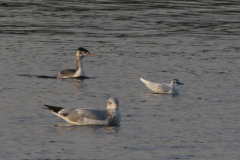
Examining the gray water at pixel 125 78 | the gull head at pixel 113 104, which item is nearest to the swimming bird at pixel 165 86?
the gray water at pixel 125 78

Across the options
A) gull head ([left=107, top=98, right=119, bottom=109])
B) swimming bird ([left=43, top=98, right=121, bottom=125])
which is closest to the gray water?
swimming bird ([left=43, top=98, right=121, bottom=125])

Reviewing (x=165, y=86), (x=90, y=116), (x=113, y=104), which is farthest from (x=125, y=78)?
(x=90, y=116)

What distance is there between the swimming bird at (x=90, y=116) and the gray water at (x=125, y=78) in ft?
0.87

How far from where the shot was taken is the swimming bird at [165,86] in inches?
918

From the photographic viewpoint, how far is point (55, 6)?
51.7 metres

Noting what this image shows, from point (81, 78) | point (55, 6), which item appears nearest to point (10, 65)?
point (81, 78)

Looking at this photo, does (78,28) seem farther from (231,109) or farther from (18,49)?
(231,109)

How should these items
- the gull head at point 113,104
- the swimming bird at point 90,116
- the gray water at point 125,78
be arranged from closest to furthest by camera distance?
the gray water at point 125,78, the swimming bird at point 90,116, the gull head at point 113,104

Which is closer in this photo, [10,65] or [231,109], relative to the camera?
[231,109]

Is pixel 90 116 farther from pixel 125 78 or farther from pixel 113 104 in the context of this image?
pixel 125 78

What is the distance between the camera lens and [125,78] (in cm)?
2580

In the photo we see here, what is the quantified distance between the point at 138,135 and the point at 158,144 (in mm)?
998

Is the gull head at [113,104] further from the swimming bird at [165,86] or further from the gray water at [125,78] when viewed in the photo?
the swimming bird at [165,86]

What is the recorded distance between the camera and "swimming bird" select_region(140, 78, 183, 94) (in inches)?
918
